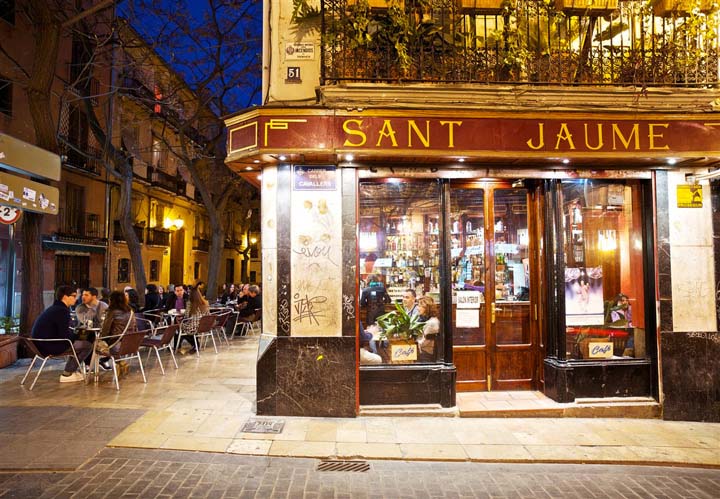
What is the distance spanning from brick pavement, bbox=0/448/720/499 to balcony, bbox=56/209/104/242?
16442 mm

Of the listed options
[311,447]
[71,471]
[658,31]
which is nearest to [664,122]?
[658,31]

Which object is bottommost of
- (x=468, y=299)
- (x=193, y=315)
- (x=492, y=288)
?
(x=193, y=315)

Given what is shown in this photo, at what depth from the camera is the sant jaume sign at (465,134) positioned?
5516 mm

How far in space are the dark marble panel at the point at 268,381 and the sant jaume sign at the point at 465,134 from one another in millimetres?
2464

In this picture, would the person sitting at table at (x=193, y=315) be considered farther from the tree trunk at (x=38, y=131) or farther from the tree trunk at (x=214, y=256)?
the tree trunk at (x=214, y=256)

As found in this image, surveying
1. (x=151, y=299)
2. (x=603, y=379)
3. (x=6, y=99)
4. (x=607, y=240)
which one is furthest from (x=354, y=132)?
(x=6, y=99)

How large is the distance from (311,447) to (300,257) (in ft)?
7.29

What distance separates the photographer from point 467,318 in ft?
21.2

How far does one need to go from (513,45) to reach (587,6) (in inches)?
42.3

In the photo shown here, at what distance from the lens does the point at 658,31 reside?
630 centimetres

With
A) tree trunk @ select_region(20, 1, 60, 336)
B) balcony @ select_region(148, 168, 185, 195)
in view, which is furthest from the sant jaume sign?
balcony @ select_region(148, 168, 185, 195)

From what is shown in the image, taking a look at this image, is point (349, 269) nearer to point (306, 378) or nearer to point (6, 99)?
point (306, 378)

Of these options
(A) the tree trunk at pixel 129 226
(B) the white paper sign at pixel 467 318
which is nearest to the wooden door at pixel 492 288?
(B) the white paper sign at pixel 467 318

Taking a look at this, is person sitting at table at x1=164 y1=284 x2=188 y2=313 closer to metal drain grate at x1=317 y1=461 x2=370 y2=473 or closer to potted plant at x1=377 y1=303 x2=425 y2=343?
potted plant at x1=377 y1=303 x2=425 y2=343
